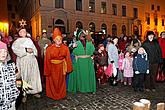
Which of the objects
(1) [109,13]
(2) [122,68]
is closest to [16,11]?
(1) [109,13]

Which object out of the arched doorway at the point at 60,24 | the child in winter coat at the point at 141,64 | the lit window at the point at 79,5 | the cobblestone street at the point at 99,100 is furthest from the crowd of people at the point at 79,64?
the lit window at the point at 79,5

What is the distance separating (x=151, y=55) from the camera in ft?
26.9

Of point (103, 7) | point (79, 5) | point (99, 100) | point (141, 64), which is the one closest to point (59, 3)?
point (79, 5)

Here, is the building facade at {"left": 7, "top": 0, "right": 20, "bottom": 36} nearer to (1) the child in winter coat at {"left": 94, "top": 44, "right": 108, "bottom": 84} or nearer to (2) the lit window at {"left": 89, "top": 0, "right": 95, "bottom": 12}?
(2) the lit window at {"left": 89, "top": 0, "right": 95, "bottom": 12}

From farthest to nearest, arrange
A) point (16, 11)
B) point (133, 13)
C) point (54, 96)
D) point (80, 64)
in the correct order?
point (16, 11)
point (133, 13)
point (80, 64)
point (54, 96)

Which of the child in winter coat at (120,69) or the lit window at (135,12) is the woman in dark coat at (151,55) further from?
the lit window at (135,12)

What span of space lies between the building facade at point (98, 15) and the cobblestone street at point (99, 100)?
72.3ft

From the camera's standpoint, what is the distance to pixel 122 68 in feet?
31.8

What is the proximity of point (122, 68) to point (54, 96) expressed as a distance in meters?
3.46

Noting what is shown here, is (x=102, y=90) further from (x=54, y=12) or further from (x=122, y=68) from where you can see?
(x=54, y=12)

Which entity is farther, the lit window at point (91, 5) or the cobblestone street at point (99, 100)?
the lit window at point (91, 5)

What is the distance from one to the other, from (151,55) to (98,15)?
94.9 ft

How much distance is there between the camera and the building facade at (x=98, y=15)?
30.1 metres

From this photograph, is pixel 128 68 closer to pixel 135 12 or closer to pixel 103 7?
pixel 103 7
